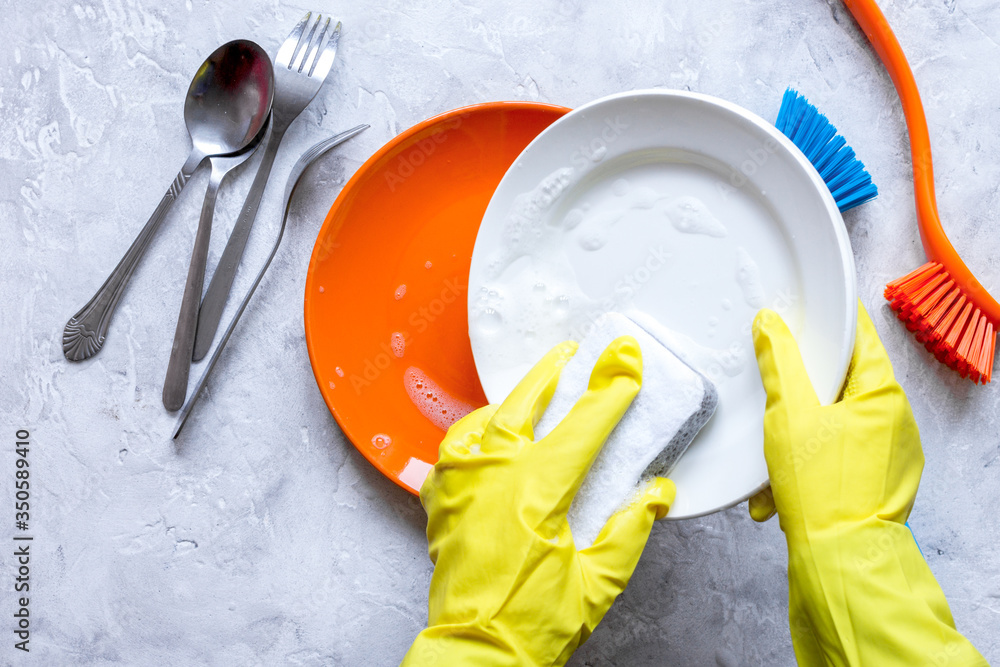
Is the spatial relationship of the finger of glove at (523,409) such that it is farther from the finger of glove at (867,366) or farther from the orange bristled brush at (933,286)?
the orange bristled brush at (933,286)

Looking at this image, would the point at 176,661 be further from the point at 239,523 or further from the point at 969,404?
the point at 969,404

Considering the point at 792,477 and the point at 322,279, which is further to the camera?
the point at 322,279

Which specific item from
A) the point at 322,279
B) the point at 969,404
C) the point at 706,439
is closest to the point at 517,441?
the point at 706,439

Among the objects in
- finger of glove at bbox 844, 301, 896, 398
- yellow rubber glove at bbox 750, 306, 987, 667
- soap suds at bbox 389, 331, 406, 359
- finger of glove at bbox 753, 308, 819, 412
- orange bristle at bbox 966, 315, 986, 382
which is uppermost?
orange bristle at bbox 966, 315, 986, 382

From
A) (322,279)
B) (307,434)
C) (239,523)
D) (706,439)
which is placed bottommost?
(239,523)

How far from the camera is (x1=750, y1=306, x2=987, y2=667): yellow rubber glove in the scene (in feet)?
1.79

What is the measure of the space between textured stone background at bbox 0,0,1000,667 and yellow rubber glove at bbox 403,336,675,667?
19 cm

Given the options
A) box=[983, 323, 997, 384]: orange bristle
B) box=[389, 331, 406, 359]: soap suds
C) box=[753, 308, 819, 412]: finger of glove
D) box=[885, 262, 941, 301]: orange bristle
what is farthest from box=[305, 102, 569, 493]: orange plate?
box=[983, 323, 997, 384]: orange bristle

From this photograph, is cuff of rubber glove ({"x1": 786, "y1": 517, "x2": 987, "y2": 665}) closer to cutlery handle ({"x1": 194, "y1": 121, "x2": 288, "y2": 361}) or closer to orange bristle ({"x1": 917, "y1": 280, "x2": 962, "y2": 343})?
orange bristle ({"x1": 917, "y1": 280, "x2": 962, "y2": 343})

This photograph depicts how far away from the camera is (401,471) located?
28.9 inches

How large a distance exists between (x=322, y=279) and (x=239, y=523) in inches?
12.4

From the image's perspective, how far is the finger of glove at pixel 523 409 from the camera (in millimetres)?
589

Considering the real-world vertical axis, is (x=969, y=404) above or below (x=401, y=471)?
above

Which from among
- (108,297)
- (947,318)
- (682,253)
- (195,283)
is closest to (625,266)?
(682,253)
